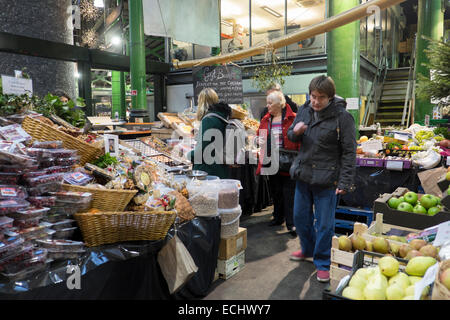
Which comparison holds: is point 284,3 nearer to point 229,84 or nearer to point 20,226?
point 229,84

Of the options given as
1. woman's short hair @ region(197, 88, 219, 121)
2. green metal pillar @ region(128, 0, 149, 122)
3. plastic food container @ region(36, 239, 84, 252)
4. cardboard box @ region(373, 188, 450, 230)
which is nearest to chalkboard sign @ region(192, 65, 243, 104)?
woman's short hair @ region(197, 88, 219, 121)

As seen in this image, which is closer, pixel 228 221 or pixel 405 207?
pixel 405 207

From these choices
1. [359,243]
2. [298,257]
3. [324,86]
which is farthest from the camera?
[298,257]

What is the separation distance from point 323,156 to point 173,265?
1370 mm

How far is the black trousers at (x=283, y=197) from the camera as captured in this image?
3682 millimetres

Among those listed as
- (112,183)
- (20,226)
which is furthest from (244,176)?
(20,226)

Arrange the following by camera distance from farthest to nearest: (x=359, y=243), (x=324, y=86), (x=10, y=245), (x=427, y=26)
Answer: (x=427, y=26)
(x=324, y=86)
(x=359, y=243)
(x=10, y=245)

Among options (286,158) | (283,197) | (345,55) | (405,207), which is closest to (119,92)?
(345,55)

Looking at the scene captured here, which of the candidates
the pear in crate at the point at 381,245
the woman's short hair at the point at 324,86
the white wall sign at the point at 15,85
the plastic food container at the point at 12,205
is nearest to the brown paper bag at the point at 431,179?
the woman's short hair at the point at 324,86

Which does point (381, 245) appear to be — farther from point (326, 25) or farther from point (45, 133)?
point (326, 25)

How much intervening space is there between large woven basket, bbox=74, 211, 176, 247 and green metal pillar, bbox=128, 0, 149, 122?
5.61m

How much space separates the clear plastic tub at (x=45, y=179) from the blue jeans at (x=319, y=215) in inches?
72.4

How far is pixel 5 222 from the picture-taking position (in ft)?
4.33
